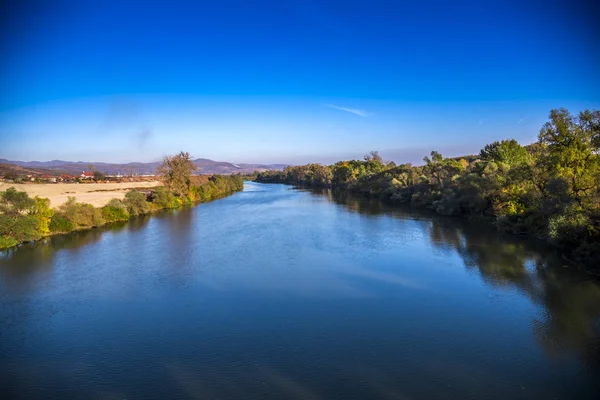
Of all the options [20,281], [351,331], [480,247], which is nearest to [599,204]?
Result: [480,247]

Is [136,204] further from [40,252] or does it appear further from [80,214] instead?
[40,252]

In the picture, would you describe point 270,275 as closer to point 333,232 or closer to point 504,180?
point 333,232

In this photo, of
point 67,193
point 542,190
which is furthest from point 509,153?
point 67,193

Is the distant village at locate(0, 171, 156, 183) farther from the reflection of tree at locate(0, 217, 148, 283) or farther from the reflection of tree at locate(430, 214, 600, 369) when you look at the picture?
the reflection of tree at locate(430, 214, 600, 369)

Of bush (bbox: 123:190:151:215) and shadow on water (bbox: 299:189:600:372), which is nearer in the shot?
shadow on water (bbox: 299:189:600:372)

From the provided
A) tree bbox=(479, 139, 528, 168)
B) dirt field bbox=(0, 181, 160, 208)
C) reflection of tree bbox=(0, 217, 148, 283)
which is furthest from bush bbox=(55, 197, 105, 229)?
tree bbox=(479, 139, 528, 168)

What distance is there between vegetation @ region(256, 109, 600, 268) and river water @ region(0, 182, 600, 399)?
85.7 inches

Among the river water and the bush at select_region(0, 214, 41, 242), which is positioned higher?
the bush at select_region(0, 214, 41, 242)

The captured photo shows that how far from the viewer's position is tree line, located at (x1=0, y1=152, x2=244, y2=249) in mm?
27881

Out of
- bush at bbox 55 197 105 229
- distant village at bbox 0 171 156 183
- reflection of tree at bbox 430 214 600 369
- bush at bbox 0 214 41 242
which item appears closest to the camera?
reflection of tree at bbox 430 214 600 369

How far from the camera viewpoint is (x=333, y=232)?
31.7m

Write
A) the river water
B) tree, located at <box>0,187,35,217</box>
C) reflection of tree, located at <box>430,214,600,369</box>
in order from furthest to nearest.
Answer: tree, located at <box>0,187,35,217</box> → reflection of tree, located at <box>430,214,600,369</box> → the river water

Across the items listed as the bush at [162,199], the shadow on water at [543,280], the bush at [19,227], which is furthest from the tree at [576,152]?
the bush at [162,199]

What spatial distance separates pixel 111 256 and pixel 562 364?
23.7 metres
